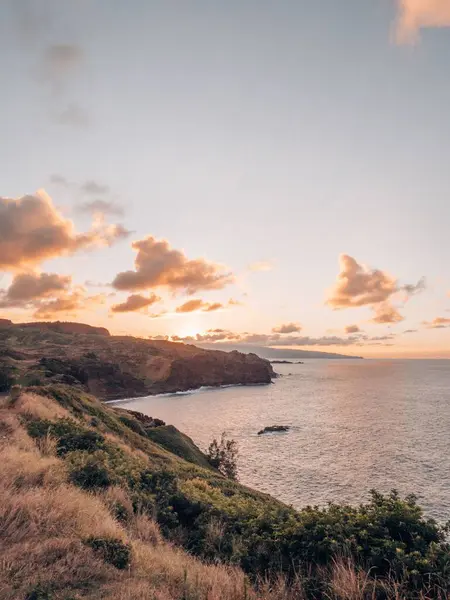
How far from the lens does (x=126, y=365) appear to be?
142m

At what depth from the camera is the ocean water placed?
40750 mm

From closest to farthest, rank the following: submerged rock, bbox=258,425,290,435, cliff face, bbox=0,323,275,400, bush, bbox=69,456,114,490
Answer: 1. bush, bbox=69,456,114,490
2. submerged rock, bbox=258,425,290,435
3. cliff face, bbox=0,323,275,400

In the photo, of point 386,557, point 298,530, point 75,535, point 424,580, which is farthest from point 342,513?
point 75,535

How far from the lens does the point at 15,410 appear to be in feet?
68.0

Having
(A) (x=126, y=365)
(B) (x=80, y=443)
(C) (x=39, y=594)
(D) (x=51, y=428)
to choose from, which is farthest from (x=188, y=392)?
(C) (x=39, y=594)

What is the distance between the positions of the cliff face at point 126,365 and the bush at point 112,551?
189 ft

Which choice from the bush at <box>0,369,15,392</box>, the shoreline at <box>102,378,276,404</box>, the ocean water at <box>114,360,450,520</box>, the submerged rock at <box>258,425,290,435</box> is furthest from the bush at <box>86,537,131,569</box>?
the shoreline at <box>102,378,276,404</box>

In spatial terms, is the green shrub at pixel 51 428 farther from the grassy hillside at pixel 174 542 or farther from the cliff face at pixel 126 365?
the cliff face at pixel 126 365

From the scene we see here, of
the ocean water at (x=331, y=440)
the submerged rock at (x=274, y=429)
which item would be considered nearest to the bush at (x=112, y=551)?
the ocean water at (x=331, y=440)

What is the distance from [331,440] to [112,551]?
61.6 m

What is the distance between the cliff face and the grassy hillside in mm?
52873

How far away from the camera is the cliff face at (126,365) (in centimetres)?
9069

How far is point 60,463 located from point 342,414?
3336 inches

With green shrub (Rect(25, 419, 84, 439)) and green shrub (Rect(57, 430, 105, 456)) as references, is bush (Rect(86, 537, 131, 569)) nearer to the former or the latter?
green shrub (Rect(57, 430, 105, 456))
